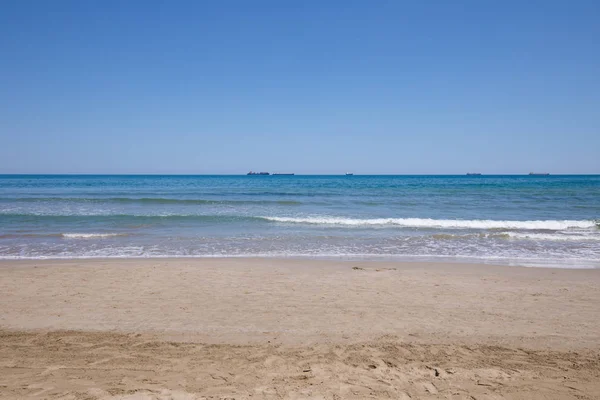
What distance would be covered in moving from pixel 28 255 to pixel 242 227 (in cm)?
824

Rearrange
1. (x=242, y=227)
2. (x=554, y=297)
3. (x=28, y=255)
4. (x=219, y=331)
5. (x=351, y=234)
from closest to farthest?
(x=219, y=331) < (x=554, y=297) < (x=28, y=255) < (x=351, y=234) < (x=242, y=227)

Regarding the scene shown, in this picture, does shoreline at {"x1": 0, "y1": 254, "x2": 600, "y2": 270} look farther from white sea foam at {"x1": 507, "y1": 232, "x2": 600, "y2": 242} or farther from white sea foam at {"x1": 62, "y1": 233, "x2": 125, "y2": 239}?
white sea foam at {"x1": 507, "y1": 232, "x2": 600, "y2": 242}

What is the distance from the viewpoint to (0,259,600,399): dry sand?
13.0 feet

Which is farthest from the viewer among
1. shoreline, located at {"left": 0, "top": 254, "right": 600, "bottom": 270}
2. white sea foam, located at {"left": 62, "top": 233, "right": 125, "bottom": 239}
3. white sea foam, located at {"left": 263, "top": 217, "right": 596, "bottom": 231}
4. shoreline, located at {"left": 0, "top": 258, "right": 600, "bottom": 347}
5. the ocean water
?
white sea foam, located at {"left": 263, "top": 217, "right": 596, "bottom": 231}

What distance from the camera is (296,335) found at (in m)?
5.27

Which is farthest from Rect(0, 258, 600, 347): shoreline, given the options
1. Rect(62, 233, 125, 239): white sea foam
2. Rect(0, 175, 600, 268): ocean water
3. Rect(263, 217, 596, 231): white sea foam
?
Rect(263, 217, 596, 231): white sea foam

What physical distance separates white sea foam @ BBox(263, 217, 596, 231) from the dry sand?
30.0 ft

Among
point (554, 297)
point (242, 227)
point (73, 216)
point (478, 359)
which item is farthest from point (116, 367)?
point (73, 216)

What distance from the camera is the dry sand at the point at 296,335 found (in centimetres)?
396

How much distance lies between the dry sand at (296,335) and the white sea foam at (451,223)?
9143mm

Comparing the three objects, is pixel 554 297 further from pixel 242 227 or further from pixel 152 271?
pixel 242 227

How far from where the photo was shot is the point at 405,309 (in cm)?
637

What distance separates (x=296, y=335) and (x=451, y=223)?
49.8ft

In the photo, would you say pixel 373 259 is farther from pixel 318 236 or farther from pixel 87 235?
pixel 87 235
